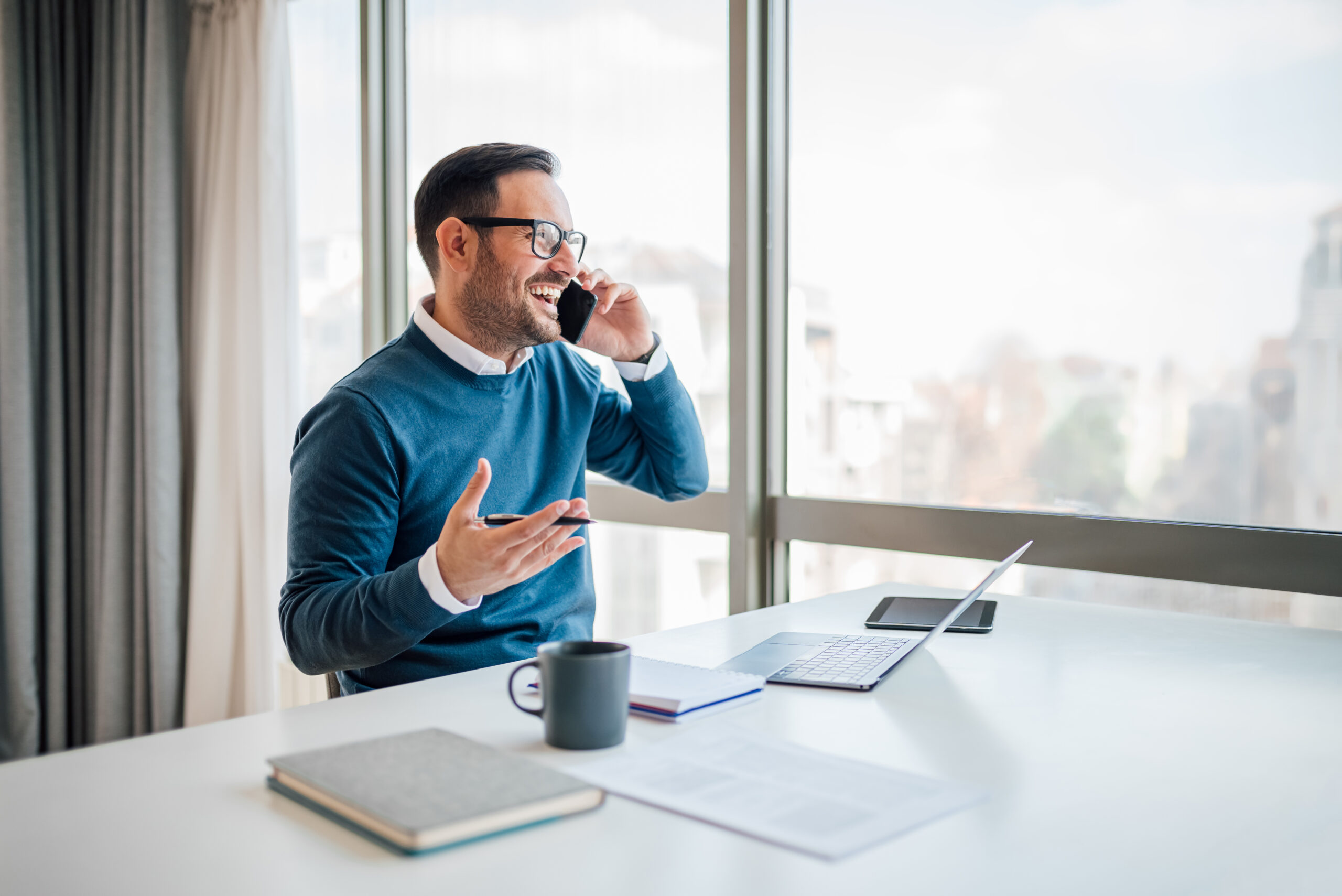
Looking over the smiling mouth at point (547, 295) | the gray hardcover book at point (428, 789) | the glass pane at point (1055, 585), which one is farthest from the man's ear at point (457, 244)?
the gray hardcover book at point (428, 789)

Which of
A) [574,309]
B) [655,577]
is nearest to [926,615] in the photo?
[574,309]

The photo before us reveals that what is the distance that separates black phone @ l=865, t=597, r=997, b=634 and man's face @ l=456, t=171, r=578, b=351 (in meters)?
0.70

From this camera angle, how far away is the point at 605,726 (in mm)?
947

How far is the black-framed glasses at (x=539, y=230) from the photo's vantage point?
166 cm

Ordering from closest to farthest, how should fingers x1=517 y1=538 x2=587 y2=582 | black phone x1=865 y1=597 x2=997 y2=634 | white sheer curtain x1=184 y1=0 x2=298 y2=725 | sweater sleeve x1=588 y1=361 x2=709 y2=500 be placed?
fingers x1=517 y1=538 x2=587 y2=582 → black phone x1=865 y1=597 x2=997 y2=634 → sweater sleeve x1=588 y1=361 x2=709 y2=500 → white sheer curtain x1=184 y1=0 x2=298 y2=725

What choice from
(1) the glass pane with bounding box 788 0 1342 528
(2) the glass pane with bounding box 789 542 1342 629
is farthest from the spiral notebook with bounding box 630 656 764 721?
(1) the glass pane with bounding box 788 0 1342 528

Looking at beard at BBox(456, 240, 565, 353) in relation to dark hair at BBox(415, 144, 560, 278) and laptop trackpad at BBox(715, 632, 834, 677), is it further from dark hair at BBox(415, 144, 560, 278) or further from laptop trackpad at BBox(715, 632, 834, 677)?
laptop trackpad at BBox(715, 632, 834, 677)

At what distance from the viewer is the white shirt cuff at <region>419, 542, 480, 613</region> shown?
120 centimetres

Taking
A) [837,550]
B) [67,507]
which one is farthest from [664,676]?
[67,507]

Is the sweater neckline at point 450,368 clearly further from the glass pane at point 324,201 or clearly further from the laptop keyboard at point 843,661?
the glass pane at point 324,201

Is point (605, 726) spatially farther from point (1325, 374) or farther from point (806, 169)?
point (806, 169)

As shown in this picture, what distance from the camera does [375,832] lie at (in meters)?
0.76

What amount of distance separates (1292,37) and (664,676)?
1449 millimetres

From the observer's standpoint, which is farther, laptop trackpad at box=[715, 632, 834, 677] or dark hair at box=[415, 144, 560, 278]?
dark hair at box=[415, 144, 560, 278]
